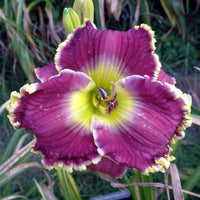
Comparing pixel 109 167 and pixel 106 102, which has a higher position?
pixel 106 102

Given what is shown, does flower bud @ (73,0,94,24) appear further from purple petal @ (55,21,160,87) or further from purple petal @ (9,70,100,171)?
purple petal @ (9,70,100,171)

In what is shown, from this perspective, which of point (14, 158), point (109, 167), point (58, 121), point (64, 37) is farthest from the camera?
point (64, 37)

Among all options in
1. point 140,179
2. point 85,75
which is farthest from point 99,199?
point 85,75

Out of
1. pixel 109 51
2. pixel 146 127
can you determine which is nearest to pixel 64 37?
pixel 109 51

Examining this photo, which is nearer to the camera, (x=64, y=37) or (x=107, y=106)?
(x=107, y=106)

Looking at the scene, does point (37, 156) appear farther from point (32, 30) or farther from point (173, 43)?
point (173, 43)

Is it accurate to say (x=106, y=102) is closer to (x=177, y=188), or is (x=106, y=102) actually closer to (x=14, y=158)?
(x=177, y=188)

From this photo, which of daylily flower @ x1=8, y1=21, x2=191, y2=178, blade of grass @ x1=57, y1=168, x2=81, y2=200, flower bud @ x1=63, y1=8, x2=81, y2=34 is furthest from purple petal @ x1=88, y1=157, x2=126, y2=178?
flower bud @ x1=63, y1=8, x2=81, y2=34

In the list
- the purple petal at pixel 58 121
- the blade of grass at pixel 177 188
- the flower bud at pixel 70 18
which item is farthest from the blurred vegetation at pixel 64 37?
the purple petal at pixel 58 121
